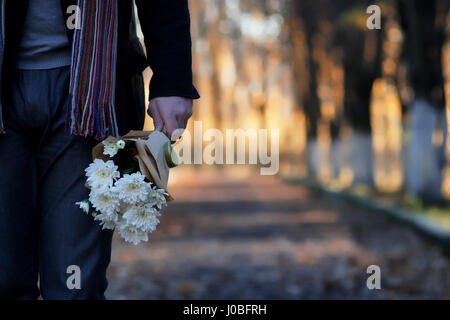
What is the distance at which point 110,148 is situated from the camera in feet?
8.10

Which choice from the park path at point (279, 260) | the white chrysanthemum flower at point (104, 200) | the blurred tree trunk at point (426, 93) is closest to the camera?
the white chrysanthemum flower at point (104, 200)

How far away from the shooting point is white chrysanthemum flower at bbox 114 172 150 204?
245cm

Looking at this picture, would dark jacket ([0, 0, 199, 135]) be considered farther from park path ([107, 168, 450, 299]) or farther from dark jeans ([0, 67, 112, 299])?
park path ([107, 168, 450, 299])

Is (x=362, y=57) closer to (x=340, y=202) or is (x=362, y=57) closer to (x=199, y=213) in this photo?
(x=340, y=202)

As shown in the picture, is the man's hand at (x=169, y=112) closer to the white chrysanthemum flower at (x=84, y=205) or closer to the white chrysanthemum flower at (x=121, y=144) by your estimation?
the white chrysanthemum flower at (x=121, y=144)

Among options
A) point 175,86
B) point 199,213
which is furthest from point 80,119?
point 199,213

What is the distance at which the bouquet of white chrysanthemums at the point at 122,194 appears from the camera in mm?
2451

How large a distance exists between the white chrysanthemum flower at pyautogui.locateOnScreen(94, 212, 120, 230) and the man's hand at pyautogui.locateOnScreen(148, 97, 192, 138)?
347mm

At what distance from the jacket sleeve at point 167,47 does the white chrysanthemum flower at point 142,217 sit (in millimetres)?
414

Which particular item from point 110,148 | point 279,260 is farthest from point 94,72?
point 279,260
